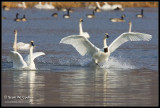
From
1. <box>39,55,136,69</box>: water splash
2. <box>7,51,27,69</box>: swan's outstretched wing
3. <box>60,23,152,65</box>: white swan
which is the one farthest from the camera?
<box>39,55,136,69</box>: water splash

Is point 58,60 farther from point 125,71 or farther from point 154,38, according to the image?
point 154,38

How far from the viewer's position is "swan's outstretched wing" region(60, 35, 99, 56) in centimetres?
1723

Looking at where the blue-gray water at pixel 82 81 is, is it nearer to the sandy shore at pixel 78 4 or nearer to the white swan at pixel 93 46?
the white swan at pixel 93 46

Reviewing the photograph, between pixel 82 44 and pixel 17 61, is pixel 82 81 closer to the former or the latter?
pixel 17 61

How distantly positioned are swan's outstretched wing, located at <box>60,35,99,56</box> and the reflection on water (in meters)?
0.99

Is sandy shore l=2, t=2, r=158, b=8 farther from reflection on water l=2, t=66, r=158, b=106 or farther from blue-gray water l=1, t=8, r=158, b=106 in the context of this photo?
reflection on water l=2, t=66, r=158, b=106

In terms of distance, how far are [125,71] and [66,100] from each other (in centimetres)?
505

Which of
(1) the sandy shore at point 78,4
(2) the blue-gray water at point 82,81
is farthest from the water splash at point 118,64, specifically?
(1) the sandy shore at point 78,4

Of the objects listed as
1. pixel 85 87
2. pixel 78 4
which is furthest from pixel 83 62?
pixel 78 4

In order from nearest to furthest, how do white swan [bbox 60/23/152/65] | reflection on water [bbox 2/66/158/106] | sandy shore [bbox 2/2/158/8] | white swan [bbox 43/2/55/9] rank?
reflection on water [bbox 2/66/158/106] < white swan [bbox 60/23/152/65] < sandy shore [bbox 2/2/158/8] < white swan [bbox 43/2/55/9]

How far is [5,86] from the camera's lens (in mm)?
13070

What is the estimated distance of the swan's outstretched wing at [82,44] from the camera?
17234 millimetres

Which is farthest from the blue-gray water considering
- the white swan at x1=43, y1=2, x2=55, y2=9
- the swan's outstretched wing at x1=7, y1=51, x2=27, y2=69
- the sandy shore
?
the white swan at x1=43, y1=2, x2=55, y2=9

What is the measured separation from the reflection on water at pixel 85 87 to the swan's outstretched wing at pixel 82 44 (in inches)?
39.0
